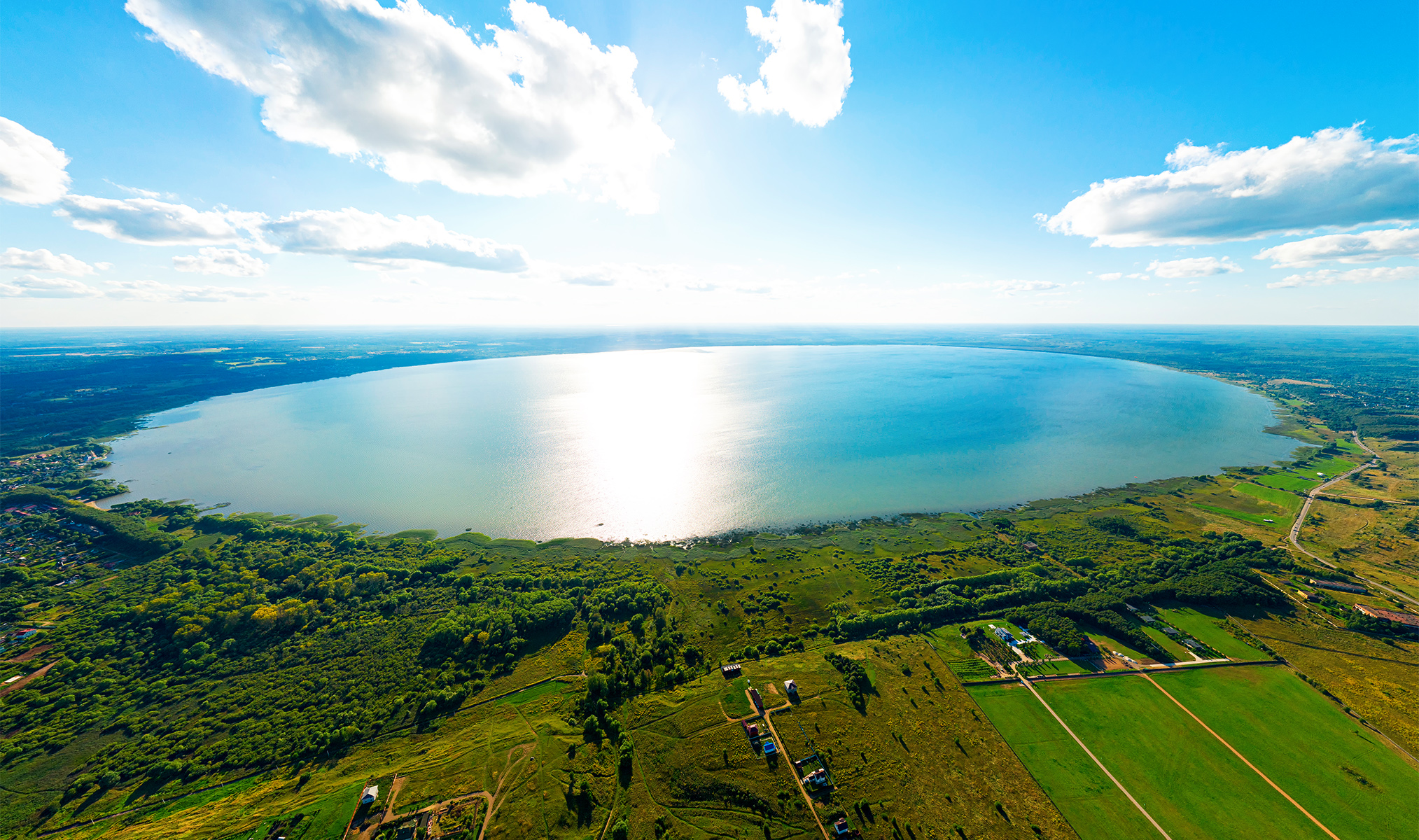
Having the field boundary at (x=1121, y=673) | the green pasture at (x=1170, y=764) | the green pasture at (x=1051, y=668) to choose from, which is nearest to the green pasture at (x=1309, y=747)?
the field boundary at (x=1121, y=673)

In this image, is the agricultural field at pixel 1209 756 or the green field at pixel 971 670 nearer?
the agricultural field at pixel 1209 756

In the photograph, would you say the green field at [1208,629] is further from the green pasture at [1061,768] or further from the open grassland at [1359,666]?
the green pasture at [1061,768]

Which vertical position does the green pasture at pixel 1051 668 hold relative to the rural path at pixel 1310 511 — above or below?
below

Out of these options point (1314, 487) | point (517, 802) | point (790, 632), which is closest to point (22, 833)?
point (517, 802)

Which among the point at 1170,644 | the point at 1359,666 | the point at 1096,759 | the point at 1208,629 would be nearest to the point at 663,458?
the point at 1096,759

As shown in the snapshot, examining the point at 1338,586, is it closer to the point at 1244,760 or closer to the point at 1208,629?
the point at 1208,629

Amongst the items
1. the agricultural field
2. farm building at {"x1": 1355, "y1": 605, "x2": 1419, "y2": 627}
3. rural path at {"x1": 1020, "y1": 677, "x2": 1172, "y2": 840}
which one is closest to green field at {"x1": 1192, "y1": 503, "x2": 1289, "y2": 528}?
farm building at {"x1": 1355, "y1": 605, "x2": 1419, "y2": 627}
